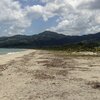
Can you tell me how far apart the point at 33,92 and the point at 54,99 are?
2.84 meters

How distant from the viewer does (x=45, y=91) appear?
22266mm

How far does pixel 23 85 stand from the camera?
84.1ft

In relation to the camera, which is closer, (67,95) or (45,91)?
(67,95)

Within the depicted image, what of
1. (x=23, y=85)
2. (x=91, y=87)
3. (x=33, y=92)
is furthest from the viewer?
(x=23, y=85)

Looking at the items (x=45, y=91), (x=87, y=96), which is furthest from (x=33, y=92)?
(x=87, y=96)

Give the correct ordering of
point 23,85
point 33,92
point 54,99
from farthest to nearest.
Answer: point 23,85 < point 33,92 < point 54,99

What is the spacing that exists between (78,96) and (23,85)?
6735mm

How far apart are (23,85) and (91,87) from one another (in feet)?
19.2

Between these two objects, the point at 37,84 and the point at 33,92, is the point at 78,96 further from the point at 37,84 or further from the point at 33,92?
the point at 37,84

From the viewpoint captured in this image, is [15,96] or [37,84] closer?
[15,96]

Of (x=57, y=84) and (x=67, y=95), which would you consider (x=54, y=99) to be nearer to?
(x=67, y=95)

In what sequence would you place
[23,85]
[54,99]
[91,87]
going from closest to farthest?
[54,99] → [91,87] → [23,85]

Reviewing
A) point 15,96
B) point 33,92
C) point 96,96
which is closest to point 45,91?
point 33,92

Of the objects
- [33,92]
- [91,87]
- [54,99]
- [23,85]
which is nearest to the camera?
[54,99]
